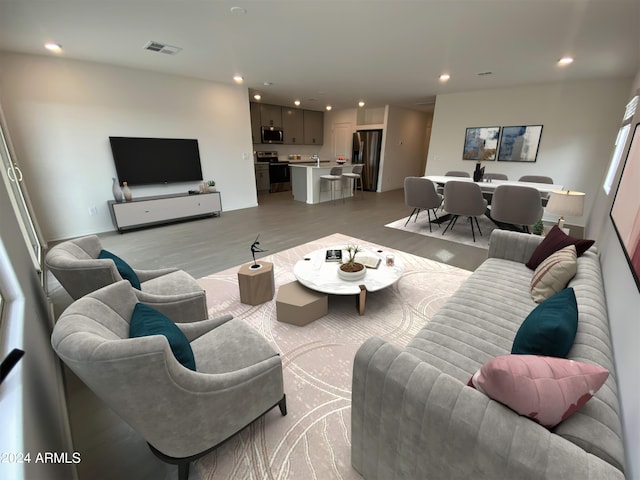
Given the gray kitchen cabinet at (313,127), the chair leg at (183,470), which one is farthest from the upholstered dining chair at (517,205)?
the gray kitchen cabinet at (313,127)

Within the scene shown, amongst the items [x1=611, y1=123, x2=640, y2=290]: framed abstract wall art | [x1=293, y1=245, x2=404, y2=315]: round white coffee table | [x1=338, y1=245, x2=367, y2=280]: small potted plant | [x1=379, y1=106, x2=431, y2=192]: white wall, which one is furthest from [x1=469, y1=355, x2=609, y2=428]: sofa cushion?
[x1=379, y1=106, x2=431, y2=192]: white wall

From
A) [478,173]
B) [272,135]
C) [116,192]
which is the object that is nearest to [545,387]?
[478,173]

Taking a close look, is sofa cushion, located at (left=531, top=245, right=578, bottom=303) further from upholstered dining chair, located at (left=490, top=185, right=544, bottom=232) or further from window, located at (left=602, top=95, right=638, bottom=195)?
window, located at (left=602, top=95, right=638, bottom=195)

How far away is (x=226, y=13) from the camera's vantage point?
2.62m

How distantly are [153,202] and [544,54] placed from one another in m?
6.33

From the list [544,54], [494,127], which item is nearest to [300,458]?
[544,54]

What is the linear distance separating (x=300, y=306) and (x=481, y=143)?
605 centimetres

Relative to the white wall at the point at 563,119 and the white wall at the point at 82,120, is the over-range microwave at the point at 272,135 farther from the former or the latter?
the white wall at the point at 563,119

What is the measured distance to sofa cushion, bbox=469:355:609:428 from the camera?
0.79m

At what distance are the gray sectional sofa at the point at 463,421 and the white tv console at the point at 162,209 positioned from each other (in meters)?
4.94

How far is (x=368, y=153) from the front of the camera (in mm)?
8578

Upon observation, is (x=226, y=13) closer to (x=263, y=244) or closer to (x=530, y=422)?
(x=263, y=244)

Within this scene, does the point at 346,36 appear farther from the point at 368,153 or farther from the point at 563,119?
the point at 368,153

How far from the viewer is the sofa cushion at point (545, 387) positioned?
31.2 inches
